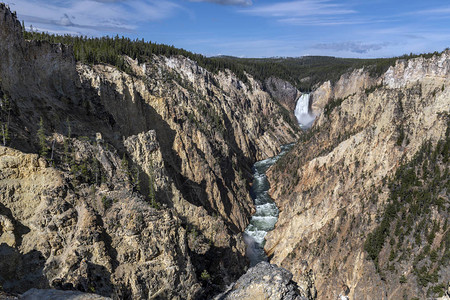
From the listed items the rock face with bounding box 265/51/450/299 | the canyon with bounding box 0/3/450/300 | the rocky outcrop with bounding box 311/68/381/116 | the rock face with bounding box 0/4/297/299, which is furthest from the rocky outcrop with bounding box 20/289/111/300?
the rocky outcrop with bounding box 311/68/381/116

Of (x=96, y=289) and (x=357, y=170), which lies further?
(x=357, y=170)

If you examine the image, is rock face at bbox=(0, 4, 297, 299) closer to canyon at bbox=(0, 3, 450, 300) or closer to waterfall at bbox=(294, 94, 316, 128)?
canyon at bbox=(0, 3, 450, 300)

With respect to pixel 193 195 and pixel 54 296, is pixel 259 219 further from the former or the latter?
pixel 54 296

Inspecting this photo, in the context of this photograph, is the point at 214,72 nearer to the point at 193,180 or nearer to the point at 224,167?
the point at 224,167

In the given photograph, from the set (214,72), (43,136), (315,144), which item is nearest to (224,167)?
(315,144)

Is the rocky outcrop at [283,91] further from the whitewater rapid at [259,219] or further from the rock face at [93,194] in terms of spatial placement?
the rock face at [93,194]

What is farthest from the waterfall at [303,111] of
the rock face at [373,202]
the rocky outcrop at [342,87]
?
the rock face at [373,202]
